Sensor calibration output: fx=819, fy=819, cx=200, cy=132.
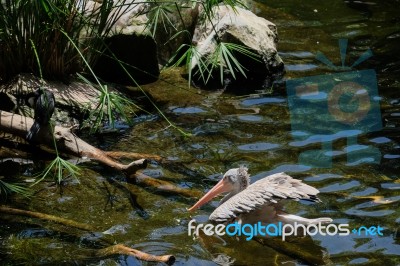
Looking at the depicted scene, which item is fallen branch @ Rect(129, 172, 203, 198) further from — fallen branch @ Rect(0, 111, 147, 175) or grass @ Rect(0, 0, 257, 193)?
grass @ Rect(0, 0, 257, 193)

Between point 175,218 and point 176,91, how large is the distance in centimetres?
270

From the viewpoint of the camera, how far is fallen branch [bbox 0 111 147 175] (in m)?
5.96

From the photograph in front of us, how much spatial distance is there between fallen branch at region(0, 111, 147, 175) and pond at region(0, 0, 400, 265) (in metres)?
0.12

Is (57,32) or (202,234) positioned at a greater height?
(57,32)

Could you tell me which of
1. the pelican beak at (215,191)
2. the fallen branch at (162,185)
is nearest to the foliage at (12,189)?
the fallen branch at (162,185)

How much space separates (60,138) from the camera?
6.04 meters

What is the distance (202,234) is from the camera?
200 inches

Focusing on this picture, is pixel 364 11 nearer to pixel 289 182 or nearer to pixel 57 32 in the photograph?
pixel 57 32

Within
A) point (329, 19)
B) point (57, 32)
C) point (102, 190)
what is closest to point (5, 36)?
point (57, 32)

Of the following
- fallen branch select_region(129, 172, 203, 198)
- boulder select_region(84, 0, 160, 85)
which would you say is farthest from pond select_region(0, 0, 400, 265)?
boulder select_region(84, 0, 160, 85)

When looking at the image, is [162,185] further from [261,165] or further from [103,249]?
[103,249]

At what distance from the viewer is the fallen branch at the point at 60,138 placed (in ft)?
19.6

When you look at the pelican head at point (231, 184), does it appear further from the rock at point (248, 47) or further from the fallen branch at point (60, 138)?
the rock at point (248, 47)

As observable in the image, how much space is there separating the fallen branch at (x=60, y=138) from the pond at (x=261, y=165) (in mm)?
118
